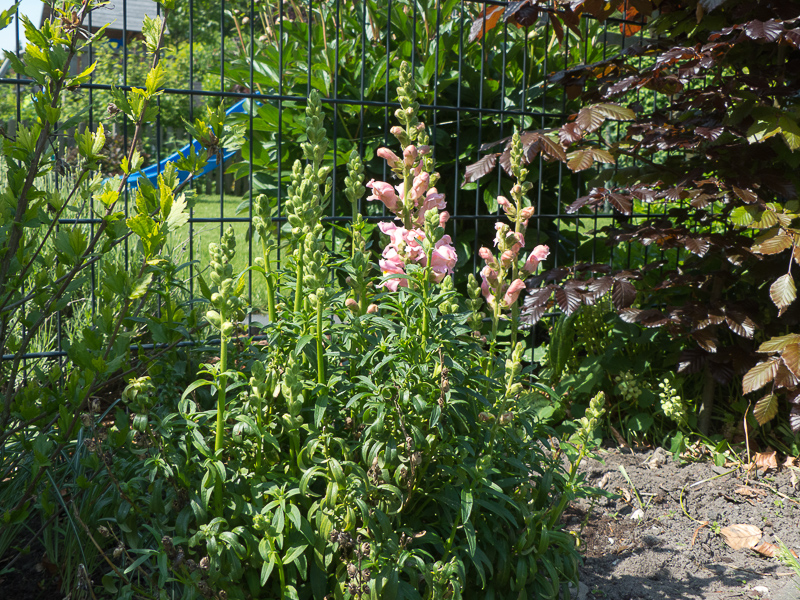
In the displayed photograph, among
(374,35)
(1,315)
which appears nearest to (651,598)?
(1,315)

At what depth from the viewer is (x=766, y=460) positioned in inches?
105

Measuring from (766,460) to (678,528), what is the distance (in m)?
0.68

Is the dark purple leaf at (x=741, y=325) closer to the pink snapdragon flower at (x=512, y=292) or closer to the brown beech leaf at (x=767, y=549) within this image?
the brown beech leaf at (x=767, y=549)

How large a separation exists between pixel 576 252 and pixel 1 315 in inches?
107

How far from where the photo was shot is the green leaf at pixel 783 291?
2336mm

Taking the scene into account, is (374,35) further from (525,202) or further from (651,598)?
(651,598)

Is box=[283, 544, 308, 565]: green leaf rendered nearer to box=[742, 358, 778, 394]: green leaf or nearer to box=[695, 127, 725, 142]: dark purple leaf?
box=[742, 358, 778, 394]: green leaf

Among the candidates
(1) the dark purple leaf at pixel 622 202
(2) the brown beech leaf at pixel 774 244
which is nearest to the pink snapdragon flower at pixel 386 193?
(1) the dark purple leaf at pixel 622 202

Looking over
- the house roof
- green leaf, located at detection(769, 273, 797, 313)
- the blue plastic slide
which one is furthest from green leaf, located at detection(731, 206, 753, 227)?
the house roof

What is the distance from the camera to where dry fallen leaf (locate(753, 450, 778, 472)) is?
2.65 meters

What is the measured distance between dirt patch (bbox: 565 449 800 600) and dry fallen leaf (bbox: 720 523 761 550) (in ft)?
0.07

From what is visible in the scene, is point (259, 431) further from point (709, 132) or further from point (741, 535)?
point (709, 132)

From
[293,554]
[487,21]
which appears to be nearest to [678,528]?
[293,554]

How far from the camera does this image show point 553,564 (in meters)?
1.70
